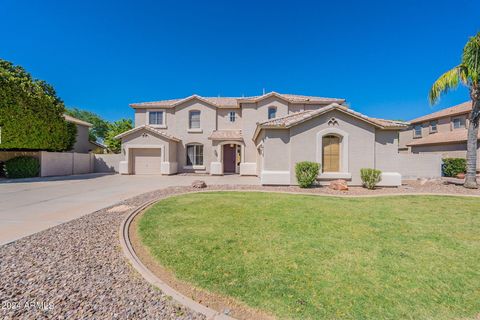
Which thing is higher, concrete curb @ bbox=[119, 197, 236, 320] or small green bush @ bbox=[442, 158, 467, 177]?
small green bush @ bbox=[442, 158, 467, 177]

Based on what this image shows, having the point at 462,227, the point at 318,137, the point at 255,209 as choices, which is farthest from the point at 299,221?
the point at 318,137

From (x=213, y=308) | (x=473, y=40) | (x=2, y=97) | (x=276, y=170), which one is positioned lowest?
(x=213, y=308)

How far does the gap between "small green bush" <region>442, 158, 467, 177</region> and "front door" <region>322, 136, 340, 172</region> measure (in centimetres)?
1375

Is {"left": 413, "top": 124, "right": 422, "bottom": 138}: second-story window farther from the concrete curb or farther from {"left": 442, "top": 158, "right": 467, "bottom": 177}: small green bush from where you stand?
the concrete curb

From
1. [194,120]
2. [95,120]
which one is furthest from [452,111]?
[95,120]

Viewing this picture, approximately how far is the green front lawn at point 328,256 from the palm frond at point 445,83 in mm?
7907

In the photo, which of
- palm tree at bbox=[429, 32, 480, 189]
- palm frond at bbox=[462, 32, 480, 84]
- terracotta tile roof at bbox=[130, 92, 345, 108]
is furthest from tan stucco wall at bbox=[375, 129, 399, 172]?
terracotta tile roof at bbox=[130, 92, 345, 108]

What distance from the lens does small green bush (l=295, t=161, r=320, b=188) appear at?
38.9 feet

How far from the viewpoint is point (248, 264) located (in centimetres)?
384

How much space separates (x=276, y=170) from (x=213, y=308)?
1045 centimetres

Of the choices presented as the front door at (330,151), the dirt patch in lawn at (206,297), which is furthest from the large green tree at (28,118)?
the front door at (330,151)

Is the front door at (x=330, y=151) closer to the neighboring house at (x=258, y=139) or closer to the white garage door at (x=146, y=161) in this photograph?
the neighboring house at (x=258, y=139)

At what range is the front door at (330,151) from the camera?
12781 mm

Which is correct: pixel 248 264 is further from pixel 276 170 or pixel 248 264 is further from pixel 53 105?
pixel 53 105
